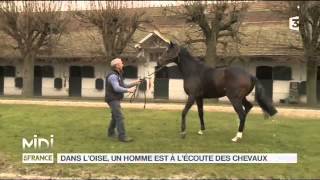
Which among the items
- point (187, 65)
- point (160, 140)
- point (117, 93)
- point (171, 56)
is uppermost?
point (171, 56)

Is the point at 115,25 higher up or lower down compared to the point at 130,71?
higher up

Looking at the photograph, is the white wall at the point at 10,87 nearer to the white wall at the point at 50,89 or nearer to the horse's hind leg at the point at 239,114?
the white wall at the point at 50,89

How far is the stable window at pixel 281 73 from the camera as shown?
35.1 metres

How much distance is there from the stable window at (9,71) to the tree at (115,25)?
9717mm

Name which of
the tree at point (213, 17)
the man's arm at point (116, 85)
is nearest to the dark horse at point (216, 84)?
the man's arm at point (116, 85)

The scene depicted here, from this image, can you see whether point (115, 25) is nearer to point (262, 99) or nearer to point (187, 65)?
point (187, 65)

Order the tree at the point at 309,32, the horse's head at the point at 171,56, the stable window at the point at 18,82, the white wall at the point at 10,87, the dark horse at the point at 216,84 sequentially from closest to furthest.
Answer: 1. the dark horse at the point at 216,84
2. the horse's head at the point at 171,56
3. the tree at the point at 309,32
4. the stable window at the point at 18,82
5. the white wall at the point at 10,87

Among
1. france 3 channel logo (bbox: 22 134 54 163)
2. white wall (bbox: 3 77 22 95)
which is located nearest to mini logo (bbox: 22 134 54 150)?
france 3 channel logo (bbox: 22 134 54 163)

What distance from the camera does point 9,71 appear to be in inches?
1690

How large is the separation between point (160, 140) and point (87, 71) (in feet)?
91.1

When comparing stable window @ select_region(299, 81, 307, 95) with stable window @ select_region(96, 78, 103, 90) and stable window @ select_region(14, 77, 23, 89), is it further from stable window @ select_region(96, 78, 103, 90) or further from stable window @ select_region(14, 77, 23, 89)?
stable window @ select_region(14, 77, 23, 89)

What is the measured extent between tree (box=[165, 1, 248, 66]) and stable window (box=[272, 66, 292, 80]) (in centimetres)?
491

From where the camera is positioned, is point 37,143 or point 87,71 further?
point 87,71

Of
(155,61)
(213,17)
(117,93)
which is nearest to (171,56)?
(117,93)
